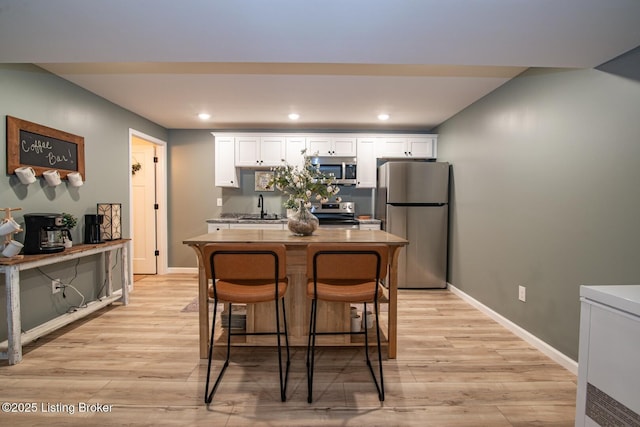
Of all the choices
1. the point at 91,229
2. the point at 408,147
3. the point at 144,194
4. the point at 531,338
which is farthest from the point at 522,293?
the point at 144,194

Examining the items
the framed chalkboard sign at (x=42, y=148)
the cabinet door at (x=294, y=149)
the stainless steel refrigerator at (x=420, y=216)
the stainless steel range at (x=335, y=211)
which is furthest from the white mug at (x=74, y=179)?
the stainless steel refrigerator at (x=420, y=216)

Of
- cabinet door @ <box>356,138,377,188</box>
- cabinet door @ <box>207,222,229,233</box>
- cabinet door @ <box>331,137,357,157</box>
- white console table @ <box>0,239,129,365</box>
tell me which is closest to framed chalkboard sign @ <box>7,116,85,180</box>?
white console table @ <box>0,239,129,365</box>

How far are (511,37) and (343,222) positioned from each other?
3.06 metres

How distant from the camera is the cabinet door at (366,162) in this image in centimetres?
458

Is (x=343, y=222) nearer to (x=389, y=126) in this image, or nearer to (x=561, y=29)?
(x=389, y=126)

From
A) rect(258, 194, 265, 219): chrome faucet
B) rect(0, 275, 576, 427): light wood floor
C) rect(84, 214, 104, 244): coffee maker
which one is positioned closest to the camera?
rect(0, 275, 576, 427): light wood floor

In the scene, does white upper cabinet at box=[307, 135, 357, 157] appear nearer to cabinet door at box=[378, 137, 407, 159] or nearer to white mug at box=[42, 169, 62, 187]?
cabinet door at box=[378, 137, 407, 159]

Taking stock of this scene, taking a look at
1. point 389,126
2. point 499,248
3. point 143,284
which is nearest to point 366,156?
point 389,126

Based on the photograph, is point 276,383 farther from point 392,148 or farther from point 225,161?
point 392,148

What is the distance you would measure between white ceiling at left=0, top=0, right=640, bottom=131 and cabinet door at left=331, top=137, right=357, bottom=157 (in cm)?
163

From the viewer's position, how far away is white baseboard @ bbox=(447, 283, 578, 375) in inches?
87.0

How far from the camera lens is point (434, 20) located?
1.65m

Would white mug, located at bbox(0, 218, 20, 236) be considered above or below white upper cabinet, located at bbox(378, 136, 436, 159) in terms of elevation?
below

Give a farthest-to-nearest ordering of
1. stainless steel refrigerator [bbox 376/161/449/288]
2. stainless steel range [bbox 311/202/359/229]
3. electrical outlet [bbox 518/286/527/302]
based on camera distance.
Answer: stainless steel range [bbox 311/202/359/229]
stainless steel refrigerator [bbox 376/161/449/288]
electrical outlet [bbox 518/286/527/302]
